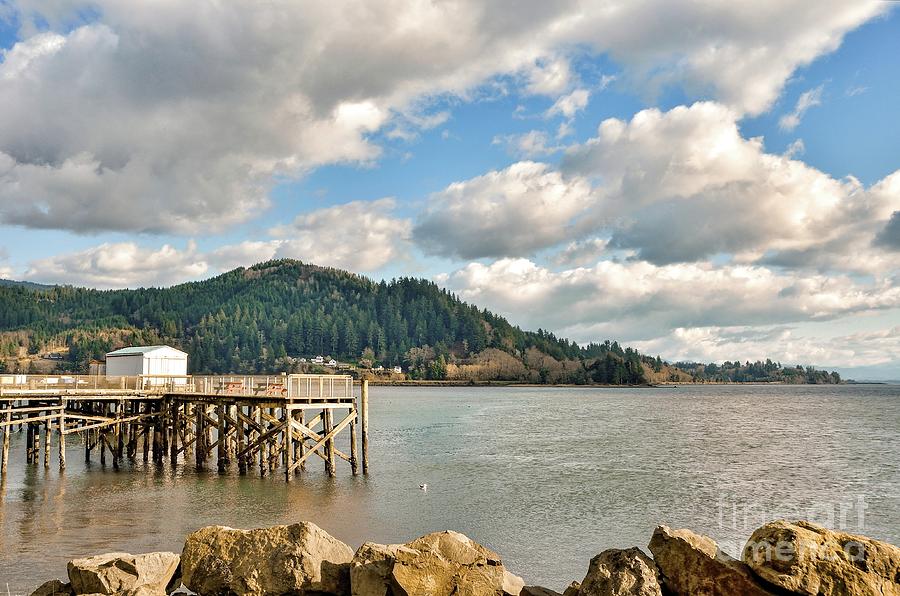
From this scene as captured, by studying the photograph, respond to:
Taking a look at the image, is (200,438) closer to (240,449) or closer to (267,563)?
(240,449)

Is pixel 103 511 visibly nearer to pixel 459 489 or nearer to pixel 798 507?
pixel 459 489

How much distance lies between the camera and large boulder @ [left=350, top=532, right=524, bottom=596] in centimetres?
1352

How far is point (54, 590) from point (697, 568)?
531 inches

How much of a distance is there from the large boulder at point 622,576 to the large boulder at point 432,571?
1.89m

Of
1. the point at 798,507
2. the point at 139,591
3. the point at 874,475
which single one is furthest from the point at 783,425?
the point at 139,591

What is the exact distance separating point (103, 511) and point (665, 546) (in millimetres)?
24324

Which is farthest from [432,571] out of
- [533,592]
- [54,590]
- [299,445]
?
[299,445]

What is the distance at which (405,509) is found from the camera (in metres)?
30.7

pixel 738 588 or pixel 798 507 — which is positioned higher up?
pixel 738 588

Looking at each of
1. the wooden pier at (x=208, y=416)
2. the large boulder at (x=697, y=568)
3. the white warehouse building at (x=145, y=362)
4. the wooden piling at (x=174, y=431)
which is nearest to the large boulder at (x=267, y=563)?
the large boulder at (x=697, y=568)

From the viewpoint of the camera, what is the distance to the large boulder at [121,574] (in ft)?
46.8

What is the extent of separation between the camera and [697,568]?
42.0ft

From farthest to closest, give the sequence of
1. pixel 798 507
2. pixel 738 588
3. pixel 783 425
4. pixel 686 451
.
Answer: pixel 783 425, pixel 686 451, pixel 798 507, pixel 738 588

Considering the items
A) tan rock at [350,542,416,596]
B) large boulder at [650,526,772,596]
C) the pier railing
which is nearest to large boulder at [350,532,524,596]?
tan rock at [350,542,416,596]
